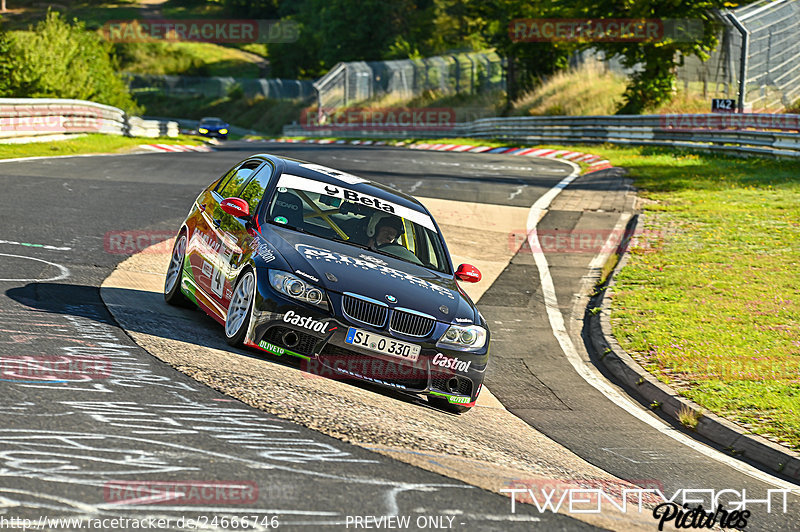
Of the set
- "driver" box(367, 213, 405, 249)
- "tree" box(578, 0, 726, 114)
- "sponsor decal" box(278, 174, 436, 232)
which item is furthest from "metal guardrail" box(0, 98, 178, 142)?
"driver" box(367, 213, 405, 249)

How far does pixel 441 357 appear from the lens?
748 centimetres

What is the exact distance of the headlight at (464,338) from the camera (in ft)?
24.8

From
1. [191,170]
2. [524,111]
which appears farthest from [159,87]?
[191,170]

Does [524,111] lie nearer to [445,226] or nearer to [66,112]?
[66,112]

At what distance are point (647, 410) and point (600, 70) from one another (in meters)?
38.8

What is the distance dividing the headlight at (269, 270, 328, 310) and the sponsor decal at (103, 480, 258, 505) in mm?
2720

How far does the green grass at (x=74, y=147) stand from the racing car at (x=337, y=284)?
52.9 feet

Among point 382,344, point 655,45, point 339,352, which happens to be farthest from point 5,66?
point 382,344

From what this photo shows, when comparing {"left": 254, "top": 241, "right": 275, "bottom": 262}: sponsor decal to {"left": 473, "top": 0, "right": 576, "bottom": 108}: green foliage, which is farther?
{"left": 473, "top": 0, "right": 576, "bottom": 108}: green foliage

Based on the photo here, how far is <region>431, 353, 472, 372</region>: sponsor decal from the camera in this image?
294 inches

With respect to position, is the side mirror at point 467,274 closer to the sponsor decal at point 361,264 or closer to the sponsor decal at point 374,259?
the sponsor decal at point 361,264

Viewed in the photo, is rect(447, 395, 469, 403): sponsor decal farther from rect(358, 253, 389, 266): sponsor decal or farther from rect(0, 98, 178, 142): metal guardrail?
rect(0, 98, 178, 142): metal guardrail

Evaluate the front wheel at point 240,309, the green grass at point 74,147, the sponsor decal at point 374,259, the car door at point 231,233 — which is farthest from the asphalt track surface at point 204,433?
the green grass at point 74,147

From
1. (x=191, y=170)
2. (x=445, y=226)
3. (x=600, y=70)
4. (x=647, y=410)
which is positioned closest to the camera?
(x=647, y=410)
